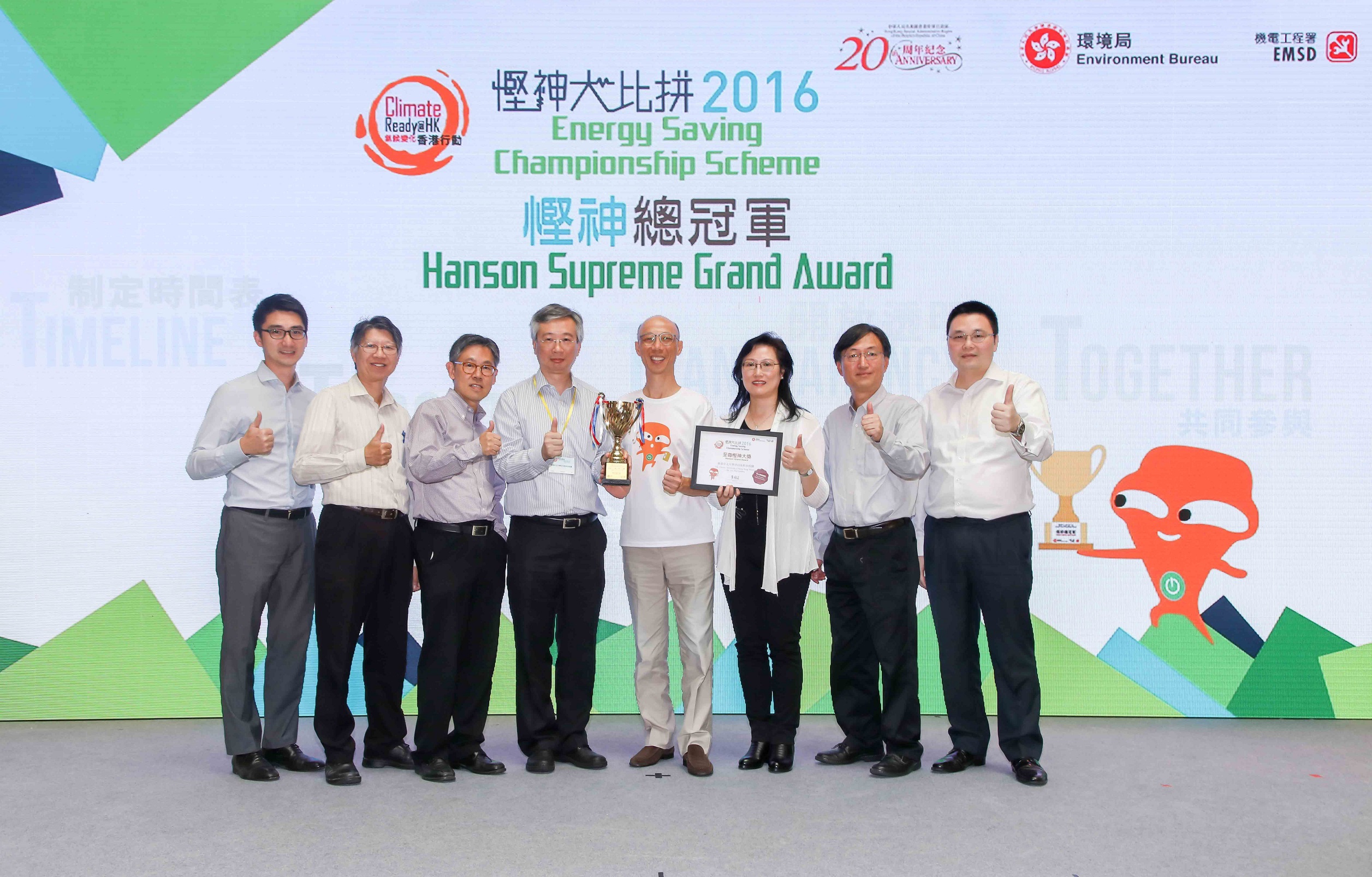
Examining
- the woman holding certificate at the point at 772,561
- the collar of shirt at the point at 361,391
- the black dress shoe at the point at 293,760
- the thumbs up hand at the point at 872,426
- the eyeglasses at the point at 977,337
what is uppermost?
the eyeglasses at the point at 977,337

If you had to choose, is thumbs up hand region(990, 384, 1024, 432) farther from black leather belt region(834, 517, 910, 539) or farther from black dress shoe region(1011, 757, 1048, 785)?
black dress shoe region(1011, 757, 1048, 785)

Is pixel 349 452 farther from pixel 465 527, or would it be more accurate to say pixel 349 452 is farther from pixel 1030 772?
pixel 1030 772

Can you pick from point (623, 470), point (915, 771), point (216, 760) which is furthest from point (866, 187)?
point (216, 760)

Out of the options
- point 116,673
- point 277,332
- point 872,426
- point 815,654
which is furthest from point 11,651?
point 872,426

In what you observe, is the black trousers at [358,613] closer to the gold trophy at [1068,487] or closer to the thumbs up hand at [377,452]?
the thumbs up hand at [377,452]

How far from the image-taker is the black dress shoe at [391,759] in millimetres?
3600

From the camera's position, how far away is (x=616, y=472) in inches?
135

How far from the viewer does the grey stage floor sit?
2.77 m

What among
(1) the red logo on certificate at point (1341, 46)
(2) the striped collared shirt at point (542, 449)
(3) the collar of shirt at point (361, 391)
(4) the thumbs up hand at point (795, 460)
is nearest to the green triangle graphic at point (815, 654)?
(4) the thumbs up hand at point (795, 460)

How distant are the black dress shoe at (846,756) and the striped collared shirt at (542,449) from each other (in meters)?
1.22

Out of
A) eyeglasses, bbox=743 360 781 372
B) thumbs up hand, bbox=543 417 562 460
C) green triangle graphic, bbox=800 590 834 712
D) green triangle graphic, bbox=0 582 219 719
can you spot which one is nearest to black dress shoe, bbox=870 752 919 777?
green triangle graphic, bbox=800 590 834 712

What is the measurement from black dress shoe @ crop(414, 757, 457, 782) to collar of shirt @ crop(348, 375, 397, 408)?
1.26m

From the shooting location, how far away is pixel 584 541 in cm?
359

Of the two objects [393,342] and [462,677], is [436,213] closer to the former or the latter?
[393,342]
